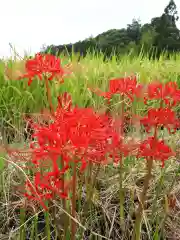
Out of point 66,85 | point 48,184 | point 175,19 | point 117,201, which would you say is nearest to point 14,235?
point 117,201

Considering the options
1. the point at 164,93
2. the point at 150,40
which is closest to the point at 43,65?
the point at 164,93

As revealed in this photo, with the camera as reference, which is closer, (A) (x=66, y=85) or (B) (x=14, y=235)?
A: (B) (x=14, y=235)

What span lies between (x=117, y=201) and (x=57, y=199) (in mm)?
329

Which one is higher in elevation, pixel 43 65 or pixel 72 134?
pixel 43 65

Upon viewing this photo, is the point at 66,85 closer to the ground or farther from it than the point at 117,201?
farther from it

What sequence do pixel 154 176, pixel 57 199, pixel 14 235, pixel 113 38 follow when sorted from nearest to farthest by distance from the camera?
pixel 14 235 < pixel 57 199 < pixel 154 176 < pixel 113 38

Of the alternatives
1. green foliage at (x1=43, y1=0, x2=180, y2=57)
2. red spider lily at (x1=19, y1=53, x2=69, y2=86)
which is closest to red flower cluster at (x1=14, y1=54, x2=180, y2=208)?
red spider lily at (x1=19, y1=53, x2=69, y2=86)

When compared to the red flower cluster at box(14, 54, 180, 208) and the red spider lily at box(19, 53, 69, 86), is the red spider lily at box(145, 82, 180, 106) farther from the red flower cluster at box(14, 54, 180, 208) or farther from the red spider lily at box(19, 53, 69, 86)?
the red spider lily at box(19, 53, 69, 86)

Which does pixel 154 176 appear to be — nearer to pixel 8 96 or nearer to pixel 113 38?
pixel 8 96

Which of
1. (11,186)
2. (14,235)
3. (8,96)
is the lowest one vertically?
(14,235)

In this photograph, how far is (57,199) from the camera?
186cm

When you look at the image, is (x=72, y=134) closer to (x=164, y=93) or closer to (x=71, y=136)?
(x=71, y=136)

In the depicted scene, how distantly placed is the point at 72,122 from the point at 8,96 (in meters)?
2.31

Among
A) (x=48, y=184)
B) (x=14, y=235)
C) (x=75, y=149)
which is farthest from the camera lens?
(x=14, y=235)
